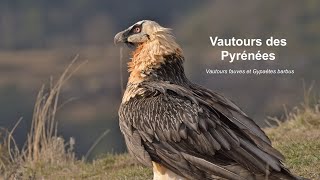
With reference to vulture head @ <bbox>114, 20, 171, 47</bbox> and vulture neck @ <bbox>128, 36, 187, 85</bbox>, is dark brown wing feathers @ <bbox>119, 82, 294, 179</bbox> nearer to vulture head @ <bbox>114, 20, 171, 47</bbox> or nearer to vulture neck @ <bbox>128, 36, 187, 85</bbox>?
vulture neck @ <bbox>128, 36, 187, 85</bbox>

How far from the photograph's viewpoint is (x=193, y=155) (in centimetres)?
806

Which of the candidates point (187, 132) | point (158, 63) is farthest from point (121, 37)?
point (187, 132)

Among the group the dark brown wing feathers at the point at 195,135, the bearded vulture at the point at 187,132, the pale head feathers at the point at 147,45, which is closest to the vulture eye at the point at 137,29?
the pale head feathers at the point at 147,45

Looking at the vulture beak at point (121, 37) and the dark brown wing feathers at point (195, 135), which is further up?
the vulture beak at point (121, 37)

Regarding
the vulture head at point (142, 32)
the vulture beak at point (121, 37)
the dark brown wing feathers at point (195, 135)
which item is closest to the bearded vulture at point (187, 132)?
the dark brown wing feathers at point (195, 135)

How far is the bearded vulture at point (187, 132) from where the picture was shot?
792 centimetres

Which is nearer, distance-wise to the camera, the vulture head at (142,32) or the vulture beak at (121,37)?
the vulture head at (142,32)

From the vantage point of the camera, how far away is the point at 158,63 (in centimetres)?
891

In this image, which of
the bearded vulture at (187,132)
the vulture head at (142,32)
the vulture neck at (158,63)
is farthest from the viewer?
the vulture head at (142,32)

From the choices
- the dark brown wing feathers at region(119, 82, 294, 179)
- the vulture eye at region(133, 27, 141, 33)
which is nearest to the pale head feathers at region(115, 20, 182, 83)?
the vulture eye at region(133, 27, 141, 33)

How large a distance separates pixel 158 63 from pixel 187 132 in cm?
102

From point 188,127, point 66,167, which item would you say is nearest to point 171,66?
point 188,127

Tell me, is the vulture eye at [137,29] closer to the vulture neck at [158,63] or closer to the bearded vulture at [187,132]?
the vulture neck at [158,63]

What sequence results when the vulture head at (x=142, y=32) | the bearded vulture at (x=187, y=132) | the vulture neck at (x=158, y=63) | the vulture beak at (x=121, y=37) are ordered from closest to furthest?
the bearded vulture at (x=187, y=132) < the vulture neck at (x=158, y=63) < the vulture head at (x=142, y=32) < the vulture beak at (x=121, y=37)
